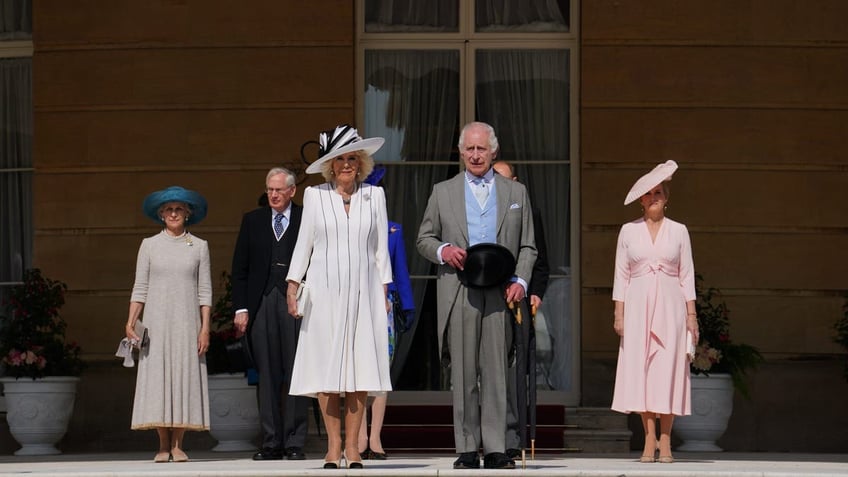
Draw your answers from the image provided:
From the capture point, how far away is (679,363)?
9.19 m

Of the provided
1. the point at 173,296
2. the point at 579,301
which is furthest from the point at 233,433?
the point at 579,301

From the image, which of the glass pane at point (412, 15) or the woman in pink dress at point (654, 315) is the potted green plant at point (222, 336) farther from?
the woman in pink dress at point (654, 315)

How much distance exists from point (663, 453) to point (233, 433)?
3152 millimetres

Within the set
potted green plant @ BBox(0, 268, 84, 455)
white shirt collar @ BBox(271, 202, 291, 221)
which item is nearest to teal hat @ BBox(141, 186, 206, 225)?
white shirt collar @ BBox(271, 202, 291, 221)

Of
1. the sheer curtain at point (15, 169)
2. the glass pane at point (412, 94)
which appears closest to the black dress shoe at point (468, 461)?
the glass pane at point (412, 94)

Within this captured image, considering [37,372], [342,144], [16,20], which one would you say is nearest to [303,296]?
[342,144]

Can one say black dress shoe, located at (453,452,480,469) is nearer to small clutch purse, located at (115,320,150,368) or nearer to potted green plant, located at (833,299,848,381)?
small clutch purse, located at (115,320,150,368)

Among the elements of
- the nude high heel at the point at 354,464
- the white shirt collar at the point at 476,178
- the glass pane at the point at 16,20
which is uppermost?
the glass pane at the point at 16,20

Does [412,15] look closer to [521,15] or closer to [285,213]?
[521,15]

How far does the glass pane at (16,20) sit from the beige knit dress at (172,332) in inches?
134

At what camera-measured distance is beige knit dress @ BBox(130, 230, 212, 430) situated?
31.4 feet

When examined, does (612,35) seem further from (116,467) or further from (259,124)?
(116,467)

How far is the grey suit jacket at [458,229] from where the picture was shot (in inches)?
314

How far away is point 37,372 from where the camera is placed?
11.3 meters
